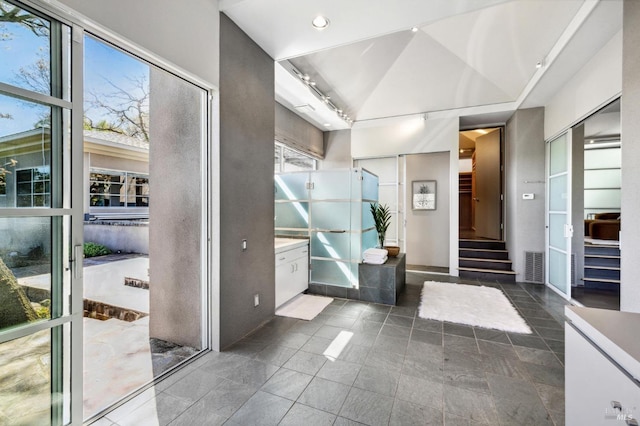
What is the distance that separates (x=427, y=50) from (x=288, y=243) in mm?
3534

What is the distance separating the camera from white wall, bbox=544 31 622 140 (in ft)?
8.79

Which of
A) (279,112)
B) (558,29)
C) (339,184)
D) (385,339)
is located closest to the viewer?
(385,339)

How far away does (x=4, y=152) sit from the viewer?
1.28 metres

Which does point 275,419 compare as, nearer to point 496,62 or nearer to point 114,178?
point 496,62

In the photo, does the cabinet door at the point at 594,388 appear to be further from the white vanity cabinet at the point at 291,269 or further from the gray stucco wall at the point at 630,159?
the white vanity cabinet at the point at 291,269

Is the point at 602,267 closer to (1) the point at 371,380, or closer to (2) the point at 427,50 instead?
(2) the point at 427,50

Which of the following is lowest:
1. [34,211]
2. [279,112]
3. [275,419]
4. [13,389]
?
[275,419]

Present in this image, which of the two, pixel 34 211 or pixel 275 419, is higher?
pixel 34 211

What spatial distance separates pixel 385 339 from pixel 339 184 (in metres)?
2.13

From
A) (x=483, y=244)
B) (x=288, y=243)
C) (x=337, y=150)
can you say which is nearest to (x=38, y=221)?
(x=288, y=243)

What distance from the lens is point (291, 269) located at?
373 cm

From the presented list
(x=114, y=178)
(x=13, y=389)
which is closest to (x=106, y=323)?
(x=13, y=389)

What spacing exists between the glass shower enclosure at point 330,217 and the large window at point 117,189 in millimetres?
2788

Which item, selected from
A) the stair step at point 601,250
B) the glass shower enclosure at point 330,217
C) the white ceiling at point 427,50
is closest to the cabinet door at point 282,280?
the glass shower enclosure at point 330,217
